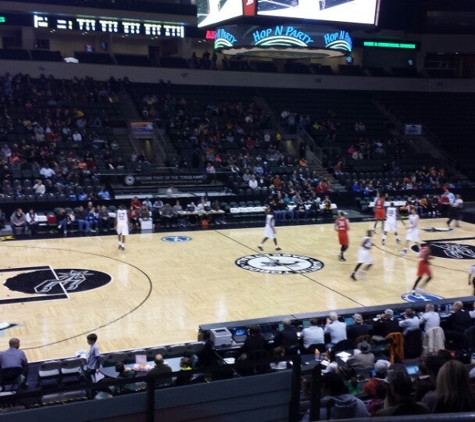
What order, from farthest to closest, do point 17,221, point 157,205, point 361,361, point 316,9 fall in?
point 157,205, point 17,221, point 316,9, point 361,361

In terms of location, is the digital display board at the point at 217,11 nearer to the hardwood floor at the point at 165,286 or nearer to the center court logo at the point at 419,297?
the hardwood floor at the point at 165,286

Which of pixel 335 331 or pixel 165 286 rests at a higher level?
pixel 335 331

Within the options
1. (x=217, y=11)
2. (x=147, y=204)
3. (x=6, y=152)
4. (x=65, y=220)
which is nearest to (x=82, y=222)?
(x=65, y=220)

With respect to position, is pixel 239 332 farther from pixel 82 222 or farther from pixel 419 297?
pixel 82 222

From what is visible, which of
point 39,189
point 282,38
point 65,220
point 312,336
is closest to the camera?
point 312,336

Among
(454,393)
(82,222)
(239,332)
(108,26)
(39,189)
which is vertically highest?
(108,26)

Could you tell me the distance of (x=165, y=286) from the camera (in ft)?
50.7

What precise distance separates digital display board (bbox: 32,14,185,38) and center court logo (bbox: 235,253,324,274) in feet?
67.5

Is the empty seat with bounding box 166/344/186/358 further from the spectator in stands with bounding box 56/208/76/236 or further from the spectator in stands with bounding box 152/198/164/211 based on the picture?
the spectator in stands with bounding box 152/198/164/211

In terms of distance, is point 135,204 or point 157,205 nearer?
point 135,204

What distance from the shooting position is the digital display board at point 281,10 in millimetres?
14836

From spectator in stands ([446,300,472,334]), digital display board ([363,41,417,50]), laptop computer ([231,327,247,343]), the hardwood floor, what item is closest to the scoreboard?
digital display board ([363,41,417,50])

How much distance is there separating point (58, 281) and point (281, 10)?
893 cm

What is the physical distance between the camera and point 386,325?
1054 cm
